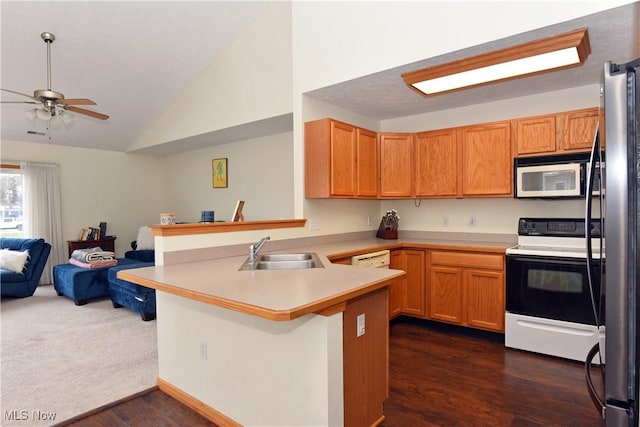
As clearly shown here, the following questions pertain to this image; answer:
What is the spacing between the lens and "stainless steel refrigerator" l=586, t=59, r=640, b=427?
1158 millimetres

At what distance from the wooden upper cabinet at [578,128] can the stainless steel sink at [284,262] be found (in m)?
2.42

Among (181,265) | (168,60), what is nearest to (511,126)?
(181,265)

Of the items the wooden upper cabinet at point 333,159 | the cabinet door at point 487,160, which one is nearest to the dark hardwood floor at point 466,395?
the cabinet door at point 487,160

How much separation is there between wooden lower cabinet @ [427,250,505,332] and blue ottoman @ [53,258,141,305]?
4.10 m

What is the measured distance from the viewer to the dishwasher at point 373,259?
322 centimetres

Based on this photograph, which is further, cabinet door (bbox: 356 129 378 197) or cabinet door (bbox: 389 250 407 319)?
cabinet door (bbox: 356 129 378 197)

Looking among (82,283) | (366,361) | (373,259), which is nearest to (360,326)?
(366,361)

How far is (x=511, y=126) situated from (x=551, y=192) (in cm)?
72

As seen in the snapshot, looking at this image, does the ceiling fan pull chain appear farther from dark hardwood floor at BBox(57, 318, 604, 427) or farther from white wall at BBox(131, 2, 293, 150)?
dark hardwood floor at BBox(57, 318, 604, 427)

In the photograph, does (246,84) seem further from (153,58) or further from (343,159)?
(343,159)

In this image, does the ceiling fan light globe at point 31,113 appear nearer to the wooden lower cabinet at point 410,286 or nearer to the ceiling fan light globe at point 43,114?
the ceiling fan light globe at point 43,114

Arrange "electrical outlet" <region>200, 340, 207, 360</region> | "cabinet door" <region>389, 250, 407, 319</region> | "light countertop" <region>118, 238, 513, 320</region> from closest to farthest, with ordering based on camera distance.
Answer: "light countertop" <region>118, 238, 513, 320</region> → "electrical outlet" <region>200, 340, 207, 360</region> → "cabinet door" <region>389, 250, 407, 319</region>

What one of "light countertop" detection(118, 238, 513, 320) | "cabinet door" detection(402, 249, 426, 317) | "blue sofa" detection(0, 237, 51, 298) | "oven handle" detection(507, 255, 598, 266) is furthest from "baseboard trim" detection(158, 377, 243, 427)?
"blue sofa" detection(0, 237, 51, 298)

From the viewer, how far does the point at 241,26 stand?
4.54 metres
